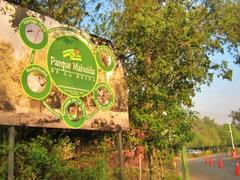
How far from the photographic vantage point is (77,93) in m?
11.5

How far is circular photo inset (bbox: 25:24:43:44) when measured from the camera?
10531 millimetres

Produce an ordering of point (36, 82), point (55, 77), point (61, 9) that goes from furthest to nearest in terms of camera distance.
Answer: point (61, 9) < point (55, 77) < point (36, 82)

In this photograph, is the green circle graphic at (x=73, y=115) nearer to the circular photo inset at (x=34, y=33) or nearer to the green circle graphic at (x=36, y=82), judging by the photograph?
the green circle graphic at (x=36, y=82)

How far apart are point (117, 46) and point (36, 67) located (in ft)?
16.9

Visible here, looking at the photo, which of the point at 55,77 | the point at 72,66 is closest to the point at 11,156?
the point at 55,77

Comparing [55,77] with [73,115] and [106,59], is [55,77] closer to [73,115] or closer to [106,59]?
[73,115]

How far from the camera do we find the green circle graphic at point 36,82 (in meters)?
10.2

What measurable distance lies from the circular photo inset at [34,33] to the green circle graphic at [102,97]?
2.11m

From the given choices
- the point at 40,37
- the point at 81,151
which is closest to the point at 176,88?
the point at 81,151

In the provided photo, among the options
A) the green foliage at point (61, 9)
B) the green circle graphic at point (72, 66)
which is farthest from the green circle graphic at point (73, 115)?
the green foliage at point (61, 9)

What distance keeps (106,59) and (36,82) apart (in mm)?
3090

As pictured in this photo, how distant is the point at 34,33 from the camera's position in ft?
35.2

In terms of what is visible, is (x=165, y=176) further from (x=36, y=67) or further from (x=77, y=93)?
(x=36, y=67)

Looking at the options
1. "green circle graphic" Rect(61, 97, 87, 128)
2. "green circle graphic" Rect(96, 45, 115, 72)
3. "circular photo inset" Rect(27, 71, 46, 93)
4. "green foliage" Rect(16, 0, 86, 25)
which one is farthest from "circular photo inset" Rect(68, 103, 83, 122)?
"green foliage" Rect(16, 0, 86, 25)
